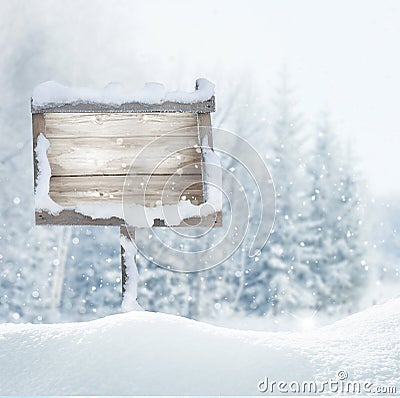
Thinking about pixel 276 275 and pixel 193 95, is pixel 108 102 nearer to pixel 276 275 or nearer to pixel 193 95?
pixel 193 95

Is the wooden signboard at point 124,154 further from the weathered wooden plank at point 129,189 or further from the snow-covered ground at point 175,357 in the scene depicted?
the snow-covered ground at point 175,357

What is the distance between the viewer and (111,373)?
2.32 metres

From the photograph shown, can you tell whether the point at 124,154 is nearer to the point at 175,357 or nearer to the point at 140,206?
the point at 140,206

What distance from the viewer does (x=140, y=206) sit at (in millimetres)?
3898

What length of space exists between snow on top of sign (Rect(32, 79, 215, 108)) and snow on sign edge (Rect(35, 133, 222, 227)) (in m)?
0.26

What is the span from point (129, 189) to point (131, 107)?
544 mm

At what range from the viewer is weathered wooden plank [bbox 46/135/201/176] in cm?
390

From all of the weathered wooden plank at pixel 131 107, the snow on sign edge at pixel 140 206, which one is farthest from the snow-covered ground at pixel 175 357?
the weathered wooden plank at pixel 131 107

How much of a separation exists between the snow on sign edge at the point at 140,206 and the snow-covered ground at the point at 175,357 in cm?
102

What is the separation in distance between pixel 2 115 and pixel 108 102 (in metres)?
14.3

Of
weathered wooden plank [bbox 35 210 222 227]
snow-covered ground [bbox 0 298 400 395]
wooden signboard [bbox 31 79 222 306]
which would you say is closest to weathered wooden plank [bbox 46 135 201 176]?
wooden signboard [bbox 31 79 222 306]

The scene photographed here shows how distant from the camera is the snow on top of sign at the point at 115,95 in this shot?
12.7 feet

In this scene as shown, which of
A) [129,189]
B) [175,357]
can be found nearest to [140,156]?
[129,189]

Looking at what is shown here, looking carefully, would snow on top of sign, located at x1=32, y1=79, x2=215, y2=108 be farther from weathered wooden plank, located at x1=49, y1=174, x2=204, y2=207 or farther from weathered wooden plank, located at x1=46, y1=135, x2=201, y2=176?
weathered wooden plank, located at x1=49, y1=174, x2=204, y2=207
